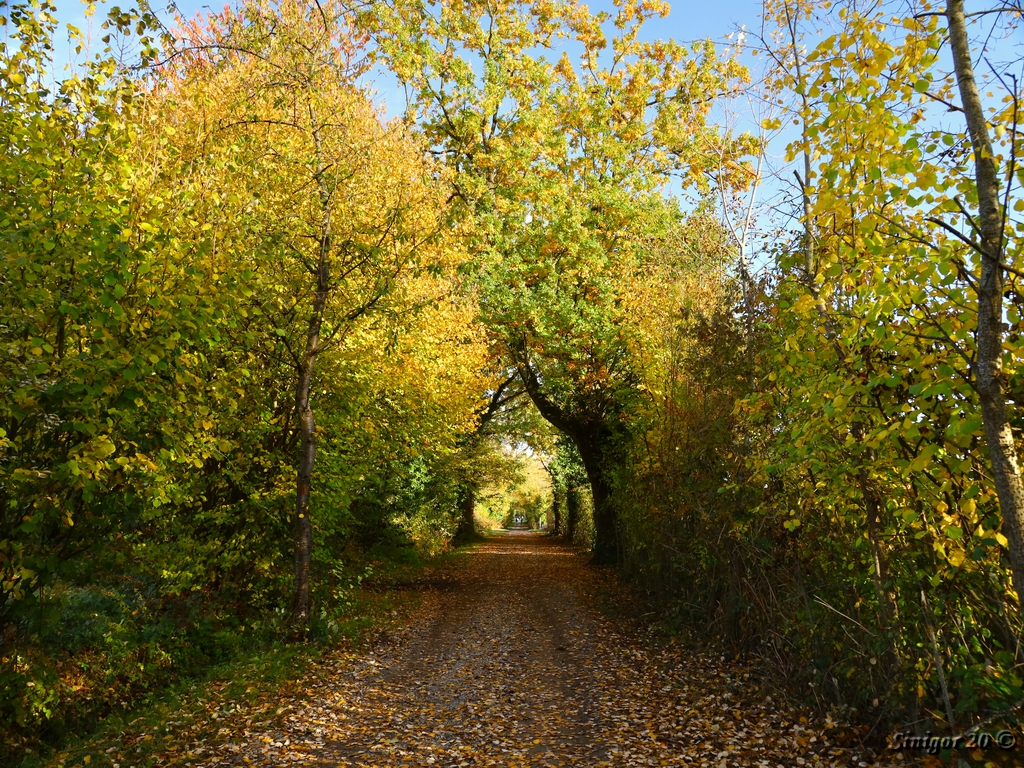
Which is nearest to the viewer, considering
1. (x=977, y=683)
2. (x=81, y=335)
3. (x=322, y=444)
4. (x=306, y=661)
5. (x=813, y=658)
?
(x=977, y=683)

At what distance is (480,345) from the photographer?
16.0 metres

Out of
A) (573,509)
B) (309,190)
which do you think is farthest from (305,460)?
(573,509)

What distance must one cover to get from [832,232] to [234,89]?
952 centimetres

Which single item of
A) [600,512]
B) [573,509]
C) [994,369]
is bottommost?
[573,509]

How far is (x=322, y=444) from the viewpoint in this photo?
11922 mm

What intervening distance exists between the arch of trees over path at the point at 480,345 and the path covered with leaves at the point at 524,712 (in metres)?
0.80

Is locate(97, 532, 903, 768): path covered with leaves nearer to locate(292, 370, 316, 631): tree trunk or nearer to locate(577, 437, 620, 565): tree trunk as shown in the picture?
locate(292, 370, 316, 631): tree trunk

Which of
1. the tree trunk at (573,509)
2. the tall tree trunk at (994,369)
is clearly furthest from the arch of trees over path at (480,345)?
the tree trunk at (573,509)

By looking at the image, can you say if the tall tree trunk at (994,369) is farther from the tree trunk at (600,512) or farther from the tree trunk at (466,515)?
the tree trunk at (466,515)

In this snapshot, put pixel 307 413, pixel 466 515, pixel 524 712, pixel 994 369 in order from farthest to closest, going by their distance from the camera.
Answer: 1. pixel 466 515
2. pixel 307 413
3. pixel 524 712
4. pixel 994 369

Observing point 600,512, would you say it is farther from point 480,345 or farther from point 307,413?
point 307,413

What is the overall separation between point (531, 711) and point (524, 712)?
9 centimetres

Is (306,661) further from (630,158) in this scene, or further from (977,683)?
(630,158)

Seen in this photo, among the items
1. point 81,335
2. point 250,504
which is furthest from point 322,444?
point 81,335
